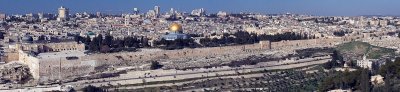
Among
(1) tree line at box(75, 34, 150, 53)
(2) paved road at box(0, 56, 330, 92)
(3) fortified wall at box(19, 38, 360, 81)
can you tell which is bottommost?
(2) paved road at box(0, 56, 330, 92)

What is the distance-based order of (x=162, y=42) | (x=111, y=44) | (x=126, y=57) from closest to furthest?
(x=126, y=57) → (x=111, y=44) → (x=162, y=42)

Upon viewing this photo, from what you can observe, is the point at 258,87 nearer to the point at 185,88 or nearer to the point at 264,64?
the point at 185,88

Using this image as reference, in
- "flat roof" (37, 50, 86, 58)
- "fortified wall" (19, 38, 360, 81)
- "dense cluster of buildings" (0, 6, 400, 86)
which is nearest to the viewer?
"fortified wall" (19, 38, 360, 81)

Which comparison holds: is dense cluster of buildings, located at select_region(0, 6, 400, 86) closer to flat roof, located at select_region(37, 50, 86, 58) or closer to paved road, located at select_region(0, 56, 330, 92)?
flat roof, located at select_region(37, 50, 86, 58)

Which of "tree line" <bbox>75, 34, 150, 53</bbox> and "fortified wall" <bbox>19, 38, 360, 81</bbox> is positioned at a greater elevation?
"tree line" <bbox>75, 34, 150, 53</bbox>

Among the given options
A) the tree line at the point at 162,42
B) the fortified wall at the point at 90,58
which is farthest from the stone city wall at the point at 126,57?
the tree line at the point at 162,42

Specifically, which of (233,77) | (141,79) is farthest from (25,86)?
(233,77)

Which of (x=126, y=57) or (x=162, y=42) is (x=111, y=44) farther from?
(x=126, y=57)

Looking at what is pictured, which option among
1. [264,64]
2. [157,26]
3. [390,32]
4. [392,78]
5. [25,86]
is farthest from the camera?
[157,26]

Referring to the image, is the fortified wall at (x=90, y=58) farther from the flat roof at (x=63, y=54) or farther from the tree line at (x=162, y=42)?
the tree line at (x=162, y=42)

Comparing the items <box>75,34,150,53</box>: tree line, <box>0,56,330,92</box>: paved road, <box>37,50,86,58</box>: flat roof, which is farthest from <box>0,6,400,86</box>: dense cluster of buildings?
<box>0,56,330,92</box>: paved road

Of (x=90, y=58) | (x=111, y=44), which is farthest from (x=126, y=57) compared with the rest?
(x=111, y=44)
